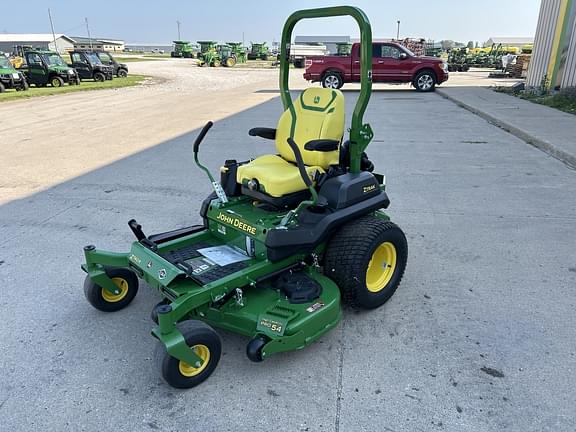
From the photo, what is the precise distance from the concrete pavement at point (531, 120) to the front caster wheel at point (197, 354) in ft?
20.2

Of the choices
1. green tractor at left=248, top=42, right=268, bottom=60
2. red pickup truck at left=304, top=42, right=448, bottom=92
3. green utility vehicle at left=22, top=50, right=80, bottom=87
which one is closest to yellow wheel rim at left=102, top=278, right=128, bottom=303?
red pickup truck at left=304, top=42, right=448, bottom=92

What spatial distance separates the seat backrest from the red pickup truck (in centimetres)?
1424

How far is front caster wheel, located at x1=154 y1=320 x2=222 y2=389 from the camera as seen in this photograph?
2221 mm

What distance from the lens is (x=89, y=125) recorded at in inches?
402

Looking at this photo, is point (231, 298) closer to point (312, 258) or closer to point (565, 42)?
point (312, 258)

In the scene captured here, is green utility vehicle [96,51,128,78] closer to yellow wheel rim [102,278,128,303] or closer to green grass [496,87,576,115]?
green grass [496,87,576,115]

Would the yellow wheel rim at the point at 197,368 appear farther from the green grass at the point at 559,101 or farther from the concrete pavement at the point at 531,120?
the green grass at the point at 559,101

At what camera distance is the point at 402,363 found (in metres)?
2.51

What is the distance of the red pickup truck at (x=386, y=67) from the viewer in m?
16.8

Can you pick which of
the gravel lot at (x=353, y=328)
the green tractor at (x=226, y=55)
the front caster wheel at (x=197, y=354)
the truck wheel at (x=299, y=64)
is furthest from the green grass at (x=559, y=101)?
the green tractor at (x=226, y=55)

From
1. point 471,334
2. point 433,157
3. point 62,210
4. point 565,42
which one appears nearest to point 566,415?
point 471,334

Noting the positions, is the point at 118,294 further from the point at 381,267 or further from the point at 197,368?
the point at 381,267

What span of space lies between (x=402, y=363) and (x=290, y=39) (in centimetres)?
256

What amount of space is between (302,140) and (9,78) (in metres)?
18.4
